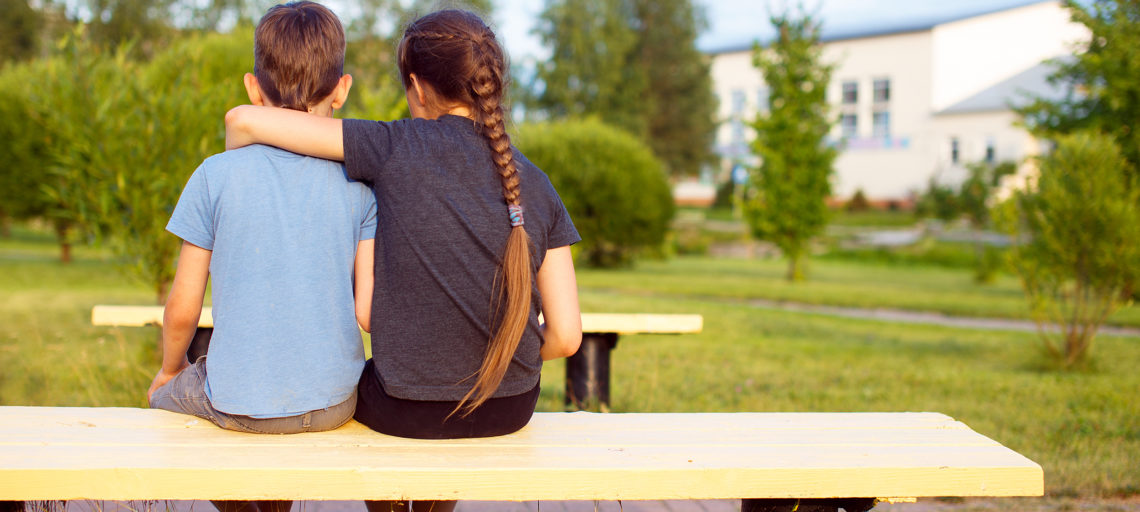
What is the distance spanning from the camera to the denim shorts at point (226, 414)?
230cm

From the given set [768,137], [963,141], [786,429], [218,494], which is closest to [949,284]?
[768,137]

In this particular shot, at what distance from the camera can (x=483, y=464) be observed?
6.81 ft

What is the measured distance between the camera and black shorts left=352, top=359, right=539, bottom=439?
2279 mm

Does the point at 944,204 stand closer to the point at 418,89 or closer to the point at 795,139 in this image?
the point at 795,139

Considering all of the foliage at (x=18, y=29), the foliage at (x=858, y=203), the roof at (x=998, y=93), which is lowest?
the foliage at (x=858, y=203)

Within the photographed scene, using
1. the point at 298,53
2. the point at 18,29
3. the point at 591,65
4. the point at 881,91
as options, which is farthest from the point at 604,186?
the point at 881,91

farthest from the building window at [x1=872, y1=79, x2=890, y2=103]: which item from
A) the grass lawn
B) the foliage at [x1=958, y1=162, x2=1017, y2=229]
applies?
the grass lawn

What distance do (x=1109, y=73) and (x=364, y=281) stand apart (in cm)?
903

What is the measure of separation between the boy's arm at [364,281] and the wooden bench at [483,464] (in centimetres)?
31

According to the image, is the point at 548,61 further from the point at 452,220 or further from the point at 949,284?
the point at 452,220

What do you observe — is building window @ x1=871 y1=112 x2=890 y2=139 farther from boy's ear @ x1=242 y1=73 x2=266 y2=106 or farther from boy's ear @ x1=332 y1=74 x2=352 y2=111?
boy's ear @ x1=242 y1=73 x2=266 y2=106

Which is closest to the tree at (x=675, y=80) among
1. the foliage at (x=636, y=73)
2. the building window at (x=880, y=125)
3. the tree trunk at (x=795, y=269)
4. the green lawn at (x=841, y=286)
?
the foliage at (x=636, y=73)

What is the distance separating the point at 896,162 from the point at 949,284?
26.0 m

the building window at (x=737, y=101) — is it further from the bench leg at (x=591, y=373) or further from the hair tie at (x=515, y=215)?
the hair tie at (x=515, y=215)
